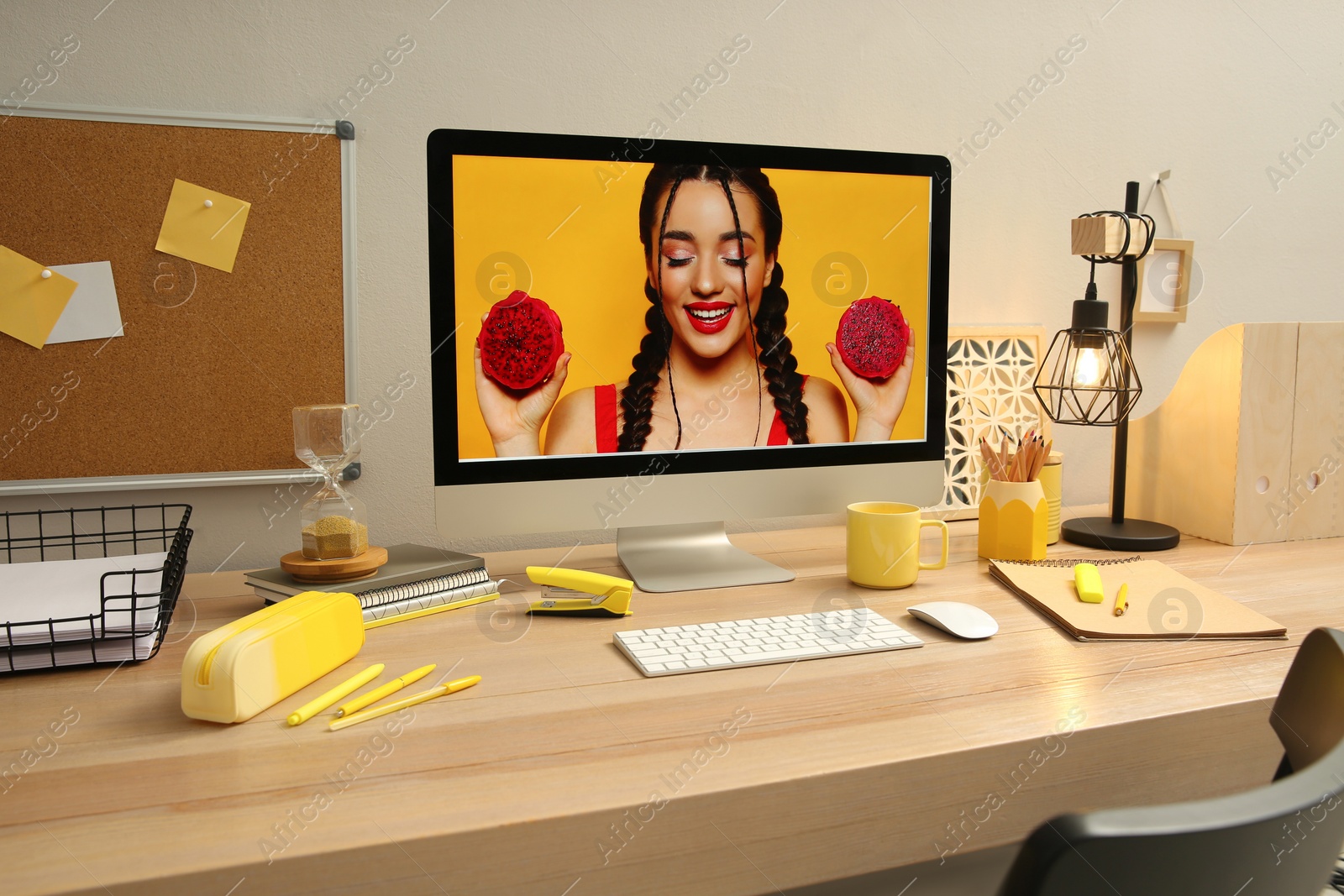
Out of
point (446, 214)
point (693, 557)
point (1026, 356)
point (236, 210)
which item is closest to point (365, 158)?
point (236, 210)

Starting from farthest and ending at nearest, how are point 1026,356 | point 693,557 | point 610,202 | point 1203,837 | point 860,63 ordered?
point 1026,356
point 860,63
point 693,557
point 610,202
point 1203,837

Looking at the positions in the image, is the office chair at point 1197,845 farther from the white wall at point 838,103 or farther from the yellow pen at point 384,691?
the white wall at point 838,103

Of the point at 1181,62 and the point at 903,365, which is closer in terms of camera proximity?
the point at 903,365

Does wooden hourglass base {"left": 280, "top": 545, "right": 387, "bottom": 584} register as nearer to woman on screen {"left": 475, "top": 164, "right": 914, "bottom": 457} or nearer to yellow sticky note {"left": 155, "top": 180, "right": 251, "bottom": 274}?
woman on screen {"left": 475, "top": 164, "right": 914, "bottom": 457}

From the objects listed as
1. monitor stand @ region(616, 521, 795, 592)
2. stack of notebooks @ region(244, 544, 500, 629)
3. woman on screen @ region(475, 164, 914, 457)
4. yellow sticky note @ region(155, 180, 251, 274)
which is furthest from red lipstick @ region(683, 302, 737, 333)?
yellow sticky note @ region(155, 180, 251, 274)

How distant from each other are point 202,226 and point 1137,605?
1.20 metres

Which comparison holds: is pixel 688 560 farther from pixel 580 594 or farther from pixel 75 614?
pixel 75 614

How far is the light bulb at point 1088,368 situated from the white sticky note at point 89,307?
1.31 meters

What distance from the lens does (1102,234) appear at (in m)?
1.23

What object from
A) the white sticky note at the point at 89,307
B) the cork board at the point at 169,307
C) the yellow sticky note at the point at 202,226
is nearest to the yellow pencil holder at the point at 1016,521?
the cork board at the point at 169,307

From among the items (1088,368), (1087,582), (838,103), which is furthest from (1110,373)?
(838,103)

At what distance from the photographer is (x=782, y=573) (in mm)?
1052

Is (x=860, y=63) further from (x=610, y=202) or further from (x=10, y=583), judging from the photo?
(x=10, y=583)

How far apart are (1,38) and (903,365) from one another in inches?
46.0
